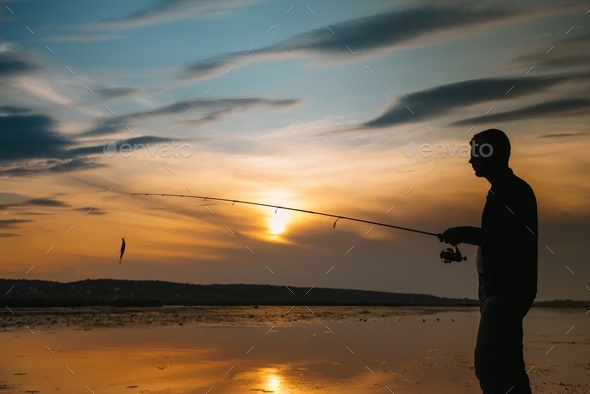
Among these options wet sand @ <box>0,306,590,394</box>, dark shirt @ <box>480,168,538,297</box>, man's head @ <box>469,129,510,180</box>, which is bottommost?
wet sand @ <box>0,306,590,394</box>

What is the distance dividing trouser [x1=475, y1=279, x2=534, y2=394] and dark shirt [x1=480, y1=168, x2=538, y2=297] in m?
0.09

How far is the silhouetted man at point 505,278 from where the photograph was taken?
5090 mm

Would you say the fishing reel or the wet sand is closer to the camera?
the fishing reel

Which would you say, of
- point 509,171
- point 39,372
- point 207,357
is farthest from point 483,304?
point 207,357

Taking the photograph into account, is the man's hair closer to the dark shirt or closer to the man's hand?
the dark shirt

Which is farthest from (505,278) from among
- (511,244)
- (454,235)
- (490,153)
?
(490,153)

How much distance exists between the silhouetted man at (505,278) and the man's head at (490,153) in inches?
7.2

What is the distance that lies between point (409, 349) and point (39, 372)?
7.95 meters

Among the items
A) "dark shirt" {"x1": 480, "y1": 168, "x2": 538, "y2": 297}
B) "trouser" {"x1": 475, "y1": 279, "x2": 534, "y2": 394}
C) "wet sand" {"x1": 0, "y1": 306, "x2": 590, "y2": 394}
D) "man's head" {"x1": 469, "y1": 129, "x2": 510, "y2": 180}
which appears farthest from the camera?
"wet sand" {"x1": 0, "y1": 306, "x2": 590, "y2": 394}

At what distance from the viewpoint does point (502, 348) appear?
5086 mm

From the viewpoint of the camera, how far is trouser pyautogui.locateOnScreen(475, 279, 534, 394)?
505 centimetres

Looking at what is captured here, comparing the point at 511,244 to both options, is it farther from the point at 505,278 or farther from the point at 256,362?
the point at 256,362

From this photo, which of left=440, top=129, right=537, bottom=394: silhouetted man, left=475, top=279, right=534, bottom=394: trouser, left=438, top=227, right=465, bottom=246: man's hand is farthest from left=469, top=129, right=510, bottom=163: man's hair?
left=475, top=279, right=534, bottom=394: trouser

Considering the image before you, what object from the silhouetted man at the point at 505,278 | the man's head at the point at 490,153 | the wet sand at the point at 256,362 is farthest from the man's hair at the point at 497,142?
the wet sand at the point at 256,362
